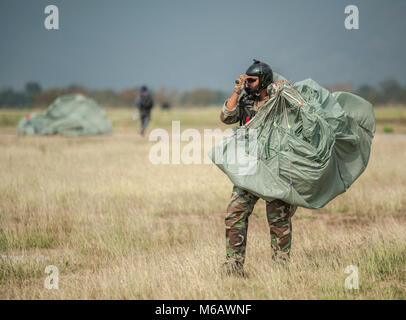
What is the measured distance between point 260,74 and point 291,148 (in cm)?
85

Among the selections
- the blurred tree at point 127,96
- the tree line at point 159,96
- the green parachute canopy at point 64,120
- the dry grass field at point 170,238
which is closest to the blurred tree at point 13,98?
the tree line at point 159,96

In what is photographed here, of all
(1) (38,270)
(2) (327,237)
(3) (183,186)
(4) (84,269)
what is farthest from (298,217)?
(1) (38,270)

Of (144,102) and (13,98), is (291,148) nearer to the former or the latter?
(144,102)

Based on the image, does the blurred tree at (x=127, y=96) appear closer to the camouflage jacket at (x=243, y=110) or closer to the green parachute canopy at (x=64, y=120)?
the green parachute canopy at (x=64, y=120)

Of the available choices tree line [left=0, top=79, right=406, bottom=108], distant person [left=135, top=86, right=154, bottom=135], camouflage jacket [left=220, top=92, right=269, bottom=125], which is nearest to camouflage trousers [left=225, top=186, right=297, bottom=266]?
camouflage jacket [left=220, top=92, right=269, bottom=125]

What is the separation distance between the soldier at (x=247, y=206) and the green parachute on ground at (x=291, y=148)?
0.55 ft

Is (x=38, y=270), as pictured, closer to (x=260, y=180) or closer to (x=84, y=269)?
(x=84, y=269)

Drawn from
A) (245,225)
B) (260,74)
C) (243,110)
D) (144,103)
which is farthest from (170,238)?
→ (144,103)

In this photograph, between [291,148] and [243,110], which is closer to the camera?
[291,148]

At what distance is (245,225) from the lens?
4.74m

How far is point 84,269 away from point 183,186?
4.88 m

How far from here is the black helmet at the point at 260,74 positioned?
4820mm

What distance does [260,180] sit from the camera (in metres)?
4.58

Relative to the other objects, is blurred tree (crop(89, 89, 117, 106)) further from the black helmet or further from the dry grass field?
the black helmet
